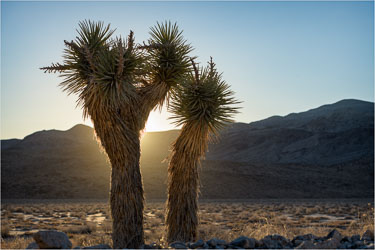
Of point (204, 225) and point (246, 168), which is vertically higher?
point (246, 168)

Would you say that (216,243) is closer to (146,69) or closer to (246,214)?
(146,69)

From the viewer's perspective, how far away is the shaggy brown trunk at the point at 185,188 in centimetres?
1002

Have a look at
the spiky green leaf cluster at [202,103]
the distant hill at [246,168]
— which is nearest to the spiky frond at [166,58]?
the spiky green leaf cluster at [202,103]

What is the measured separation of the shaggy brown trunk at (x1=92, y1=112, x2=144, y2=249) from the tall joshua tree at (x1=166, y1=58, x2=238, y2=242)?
1.04m

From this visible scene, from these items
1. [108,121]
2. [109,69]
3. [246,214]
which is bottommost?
[246,214]

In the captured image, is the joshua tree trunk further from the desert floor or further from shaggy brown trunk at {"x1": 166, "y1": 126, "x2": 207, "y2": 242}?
shaggy brown trunk at {"x1": 166, "y1": 126, "x2": 207, "y2": 242}

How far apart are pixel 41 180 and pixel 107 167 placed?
8.76 metres

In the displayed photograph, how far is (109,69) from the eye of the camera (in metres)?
9.25

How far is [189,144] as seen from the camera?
33.0ft

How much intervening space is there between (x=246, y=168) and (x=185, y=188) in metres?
46.0

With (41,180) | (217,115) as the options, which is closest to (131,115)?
(217,115)

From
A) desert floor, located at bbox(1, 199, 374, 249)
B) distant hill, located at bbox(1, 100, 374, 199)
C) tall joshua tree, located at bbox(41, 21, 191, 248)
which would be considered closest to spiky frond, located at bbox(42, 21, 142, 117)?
tall joshua tree, located at bbox(41, 21, 191, 248)

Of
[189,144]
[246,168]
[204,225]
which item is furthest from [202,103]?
[246,168]

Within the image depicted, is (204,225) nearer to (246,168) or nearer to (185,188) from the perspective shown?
(185,188)
